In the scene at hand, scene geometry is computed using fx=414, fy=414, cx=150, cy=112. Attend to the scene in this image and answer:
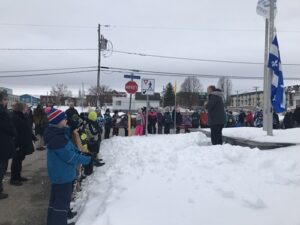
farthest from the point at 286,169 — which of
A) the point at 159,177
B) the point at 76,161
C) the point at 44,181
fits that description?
the point at 44,181

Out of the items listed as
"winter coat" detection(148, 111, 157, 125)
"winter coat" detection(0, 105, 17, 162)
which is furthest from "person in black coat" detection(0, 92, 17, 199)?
"winter coat" detection(148, 111, 157, 125)

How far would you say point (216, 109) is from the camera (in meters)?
10.5

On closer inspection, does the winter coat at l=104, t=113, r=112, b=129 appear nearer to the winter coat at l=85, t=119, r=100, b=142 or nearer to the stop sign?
the stop sign

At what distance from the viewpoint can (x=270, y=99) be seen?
34.3 ft

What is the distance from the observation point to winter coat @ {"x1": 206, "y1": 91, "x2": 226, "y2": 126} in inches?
408

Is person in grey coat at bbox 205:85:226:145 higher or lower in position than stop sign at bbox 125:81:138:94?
lower

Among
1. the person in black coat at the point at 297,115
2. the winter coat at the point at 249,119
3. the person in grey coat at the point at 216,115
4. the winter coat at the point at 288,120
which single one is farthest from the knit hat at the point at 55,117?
the winter coat at the point at 249,119

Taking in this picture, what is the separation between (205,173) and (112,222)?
7.24ft

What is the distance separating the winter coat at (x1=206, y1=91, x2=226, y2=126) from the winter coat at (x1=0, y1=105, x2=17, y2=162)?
4.82 m

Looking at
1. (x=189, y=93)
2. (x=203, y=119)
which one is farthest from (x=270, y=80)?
(x=189, y=93)

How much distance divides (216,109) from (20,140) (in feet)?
15.8

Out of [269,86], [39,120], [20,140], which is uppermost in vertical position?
[269,86]

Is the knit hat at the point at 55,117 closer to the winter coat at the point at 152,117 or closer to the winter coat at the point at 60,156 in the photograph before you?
the winter coat at the point at 60,156

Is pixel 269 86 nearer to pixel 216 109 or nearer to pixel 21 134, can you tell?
pixel 216 109
